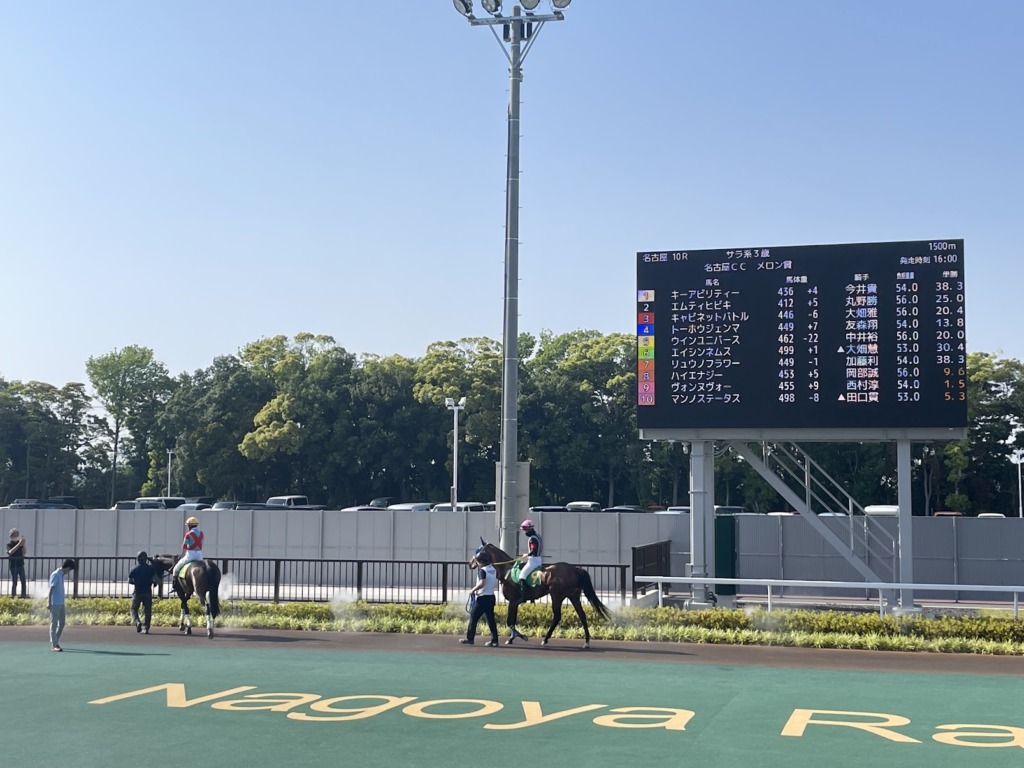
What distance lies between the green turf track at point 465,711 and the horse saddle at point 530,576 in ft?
4.73

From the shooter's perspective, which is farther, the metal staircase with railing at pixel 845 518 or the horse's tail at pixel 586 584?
the metal staircase with railing at pixel 845 518

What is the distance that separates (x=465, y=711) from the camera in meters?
12.6

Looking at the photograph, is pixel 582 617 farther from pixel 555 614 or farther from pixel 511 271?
pixel 511 271

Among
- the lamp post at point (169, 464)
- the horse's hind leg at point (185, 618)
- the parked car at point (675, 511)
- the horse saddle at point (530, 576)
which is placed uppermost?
the lamp post at point (169, 464)

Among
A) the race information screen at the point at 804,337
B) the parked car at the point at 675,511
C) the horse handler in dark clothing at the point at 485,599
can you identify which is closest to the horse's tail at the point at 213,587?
the horse handler in dark clothing at the point at 485,599

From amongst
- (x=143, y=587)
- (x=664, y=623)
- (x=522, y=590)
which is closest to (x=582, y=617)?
(x=522, y=590)

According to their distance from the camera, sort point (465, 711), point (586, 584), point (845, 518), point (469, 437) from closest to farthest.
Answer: point (465, 711), point (586, 584), point (845, 518), point (469, 437)

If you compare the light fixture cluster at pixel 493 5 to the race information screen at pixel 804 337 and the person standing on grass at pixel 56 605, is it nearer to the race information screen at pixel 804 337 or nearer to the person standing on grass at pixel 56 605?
the race information screen at pixel 804 337

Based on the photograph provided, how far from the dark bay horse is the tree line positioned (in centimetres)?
4601

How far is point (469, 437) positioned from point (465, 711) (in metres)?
57.7

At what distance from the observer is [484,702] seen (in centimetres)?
1322

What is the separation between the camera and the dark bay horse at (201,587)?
19781 millimetres

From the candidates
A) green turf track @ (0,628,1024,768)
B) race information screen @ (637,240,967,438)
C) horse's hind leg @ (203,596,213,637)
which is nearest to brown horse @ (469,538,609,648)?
green turf track @ (0,628,1024,768)

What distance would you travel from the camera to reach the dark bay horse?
1978cm
